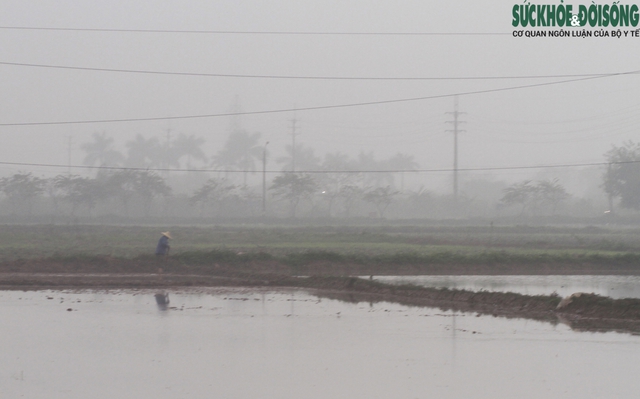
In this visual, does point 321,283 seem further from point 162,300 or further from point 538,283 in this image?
Answer: point 538,283

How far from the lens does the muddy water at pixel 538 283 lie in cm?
2070

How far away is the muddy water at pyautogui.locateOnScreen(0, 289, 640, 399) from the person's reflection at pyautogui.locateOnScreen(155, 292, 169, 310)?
0.80ft

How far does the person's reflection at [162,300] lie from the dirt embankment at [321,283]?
184cm

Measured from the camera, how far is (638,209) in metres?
76.0

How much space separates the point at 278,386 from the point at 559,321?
841 centimetres

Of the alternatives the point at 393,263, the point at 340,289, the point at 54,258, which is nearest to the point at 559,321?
the point at 340,289

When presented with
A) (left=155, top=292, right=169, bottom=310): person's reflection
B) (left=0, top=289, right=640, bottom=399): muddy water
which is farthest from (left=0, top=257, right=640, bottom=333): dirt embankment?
(left=155, top=292, right=169, bottom=310): person's reflection

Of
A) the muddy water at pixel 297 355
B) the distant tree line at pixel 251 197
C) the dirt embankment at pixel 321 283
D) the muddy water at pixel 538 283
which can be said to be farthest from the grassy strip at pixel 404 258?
the distant tree line at pixel 251 197

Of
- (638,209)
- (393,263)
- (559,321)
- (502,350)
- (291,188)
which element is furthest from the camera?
(291,188)

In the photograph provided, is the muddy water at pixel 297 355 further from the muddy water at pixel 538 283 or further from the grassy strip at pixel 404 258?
the grassy strip at pixel 404 258

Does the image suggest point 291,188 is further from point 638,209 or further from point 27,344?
point 27,344

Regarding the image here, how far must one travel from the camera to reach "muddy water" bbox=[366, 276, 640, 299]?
20698 mm

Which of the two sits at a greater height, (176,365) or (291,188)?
(291,188)

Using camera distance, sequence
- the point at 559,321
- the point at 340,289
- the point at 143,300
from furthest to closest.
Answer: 1. the point at 340,289
2. the point at 143,300
3. the point at 559,321
